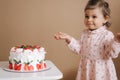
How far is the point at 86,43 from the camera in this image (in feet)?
5.70

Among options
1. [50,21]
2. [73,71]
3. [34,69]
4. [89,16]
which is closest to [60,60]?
[73,71]

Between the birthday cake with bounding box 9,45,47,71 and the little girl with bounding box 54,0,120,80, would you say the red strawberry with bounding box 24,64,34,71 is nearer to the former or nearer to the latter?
the birthday cake with bounding box 9,45,47,71

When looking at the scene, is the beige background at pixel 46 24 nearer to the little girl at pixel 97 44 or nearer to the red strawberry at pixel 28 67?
the little girl at pixel 97 44

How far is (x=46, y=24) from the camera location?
213 centimetres

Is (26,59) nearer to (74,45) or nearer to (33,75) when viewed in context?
(33,75)

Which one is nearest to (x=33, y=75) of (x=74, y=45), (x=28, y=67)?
(x=28, y=67)

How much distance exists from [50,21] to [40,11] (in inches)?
4.4

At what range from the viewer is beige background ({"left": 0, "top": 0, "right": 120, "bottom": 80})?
2080 mm

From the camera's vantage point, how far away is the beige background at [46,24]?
6.82 feet

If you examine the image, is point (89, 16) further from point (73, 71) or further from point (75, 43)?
point (73, 71)

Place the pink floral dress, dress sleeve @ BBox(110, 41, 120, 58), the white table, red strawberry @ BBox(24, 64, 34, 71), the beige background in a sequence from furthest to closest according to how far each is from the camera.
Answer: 1. the beige background
2. the pink floral dress
3. dress sleeve @ BBox(110, 41, 120, 58)
4. red strawberry @ BBox(24, 64, 34, 71)
5. the white table

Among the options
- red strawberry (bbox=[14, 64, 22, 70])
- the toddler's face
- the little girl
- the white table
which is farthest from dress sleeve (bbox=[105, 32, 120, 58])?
red strawberry (bbox=[14, 64, 22, 70])

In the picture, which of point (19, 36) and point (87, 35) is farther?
point (19, 36)

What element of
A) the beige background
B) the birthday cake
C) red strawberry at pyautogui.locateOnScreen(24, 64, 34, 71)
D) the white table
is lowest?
the white table
